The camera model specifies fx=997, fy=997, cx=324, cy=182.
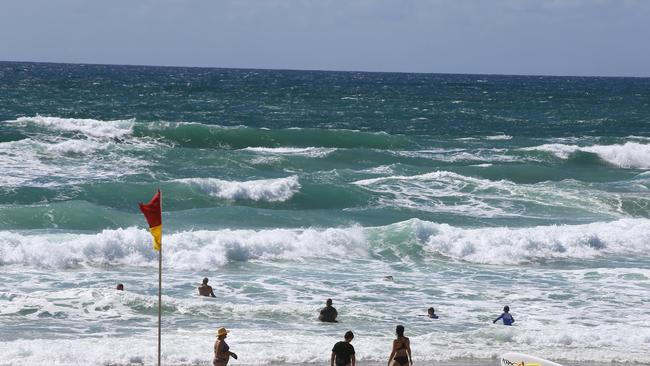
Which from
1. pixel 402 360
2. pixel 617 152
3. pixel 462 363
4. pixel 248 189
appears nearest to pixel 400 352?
pixel 402 360

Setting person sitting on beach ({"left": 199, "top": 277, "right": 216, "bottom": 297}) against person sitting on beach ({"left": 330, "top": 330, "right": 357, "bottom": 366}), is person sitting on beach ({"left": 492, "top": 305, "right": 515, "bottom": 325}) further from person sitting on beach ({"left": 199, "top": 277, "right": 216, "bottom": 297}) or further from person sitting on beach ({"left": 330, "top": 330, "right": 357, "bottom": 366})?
person sitting on beach ({"left": 199, "top": 277, "right": 216, "bottom": 297})

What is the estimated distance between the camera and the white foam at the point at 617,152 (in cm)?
4644

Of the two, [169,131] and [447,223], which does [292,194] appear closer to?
[447,223]

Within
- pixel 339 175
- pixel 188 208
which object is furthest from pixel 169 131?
pixel 188 208

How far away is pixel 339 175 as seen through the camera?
38.1 meters

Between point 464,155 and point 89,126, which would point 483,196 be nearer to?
point 464,155

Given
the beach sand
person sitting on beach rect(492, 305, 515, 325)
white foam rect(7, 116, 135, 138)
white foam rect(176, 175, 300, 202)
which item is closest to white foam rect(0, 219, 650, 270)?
white foam rect(176, 175, 300, 202)

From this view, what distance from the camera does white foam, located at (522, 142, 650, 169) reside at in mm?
46438

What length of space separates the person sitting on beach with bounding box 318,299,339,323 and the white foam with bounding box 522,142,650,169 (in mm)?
28775

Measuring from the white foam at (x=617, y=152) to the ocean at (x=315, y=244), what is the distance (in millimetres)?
146

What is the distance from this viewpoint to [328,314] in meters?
19.7

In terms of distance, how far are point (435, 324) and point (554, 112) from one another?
59.1 metres

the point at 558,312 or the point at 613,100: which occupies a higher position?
the point at 613,100

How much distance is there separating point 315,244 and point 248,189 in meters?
7.44
